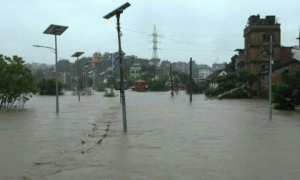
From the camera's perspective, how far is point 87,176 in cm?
863

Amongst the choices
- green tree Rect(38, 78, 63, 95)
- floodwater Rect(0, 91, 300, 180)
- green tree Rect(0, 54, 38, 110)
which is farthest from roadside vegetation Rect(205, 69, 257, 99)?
green tree Rect(38, 78, 63, 95)

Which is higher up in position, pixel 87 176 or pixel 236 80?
pixel 236 80

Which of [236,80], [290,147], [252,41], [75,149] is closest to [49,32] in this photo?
[75,149]

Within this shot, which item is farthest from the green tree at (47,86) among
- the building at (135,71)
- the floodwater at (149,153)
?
the building at (135,71)

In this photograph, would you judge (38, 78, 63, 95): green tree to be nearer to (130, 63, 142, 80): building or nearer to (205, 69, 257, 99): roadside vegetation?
(205, 69, 257, 99): roadside vegetation

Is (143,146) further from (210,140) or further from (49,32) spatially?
(49,32)

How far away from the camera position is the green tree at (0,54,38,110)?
29.6m

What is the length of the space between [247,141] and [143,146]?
4235 millimetres

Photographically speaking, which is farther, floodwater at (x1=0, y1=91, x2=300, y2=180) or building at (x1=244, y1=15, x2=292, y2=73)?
building at (x1=244, y1=15, x2=292, y2=73)

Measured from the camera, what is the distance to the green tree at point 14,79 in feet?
97.1

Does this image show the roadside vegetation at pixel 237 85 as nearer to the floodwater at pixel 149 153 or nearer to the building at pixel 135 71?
the floodwater at pixel 149 153

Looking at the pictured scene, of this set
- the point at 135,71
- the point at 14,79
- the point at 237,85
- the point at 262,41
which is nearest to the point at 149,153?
the point at 14,79

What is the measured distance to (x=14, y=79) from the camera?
1185 inches

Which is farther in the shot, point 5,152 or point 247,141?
point 247,141
